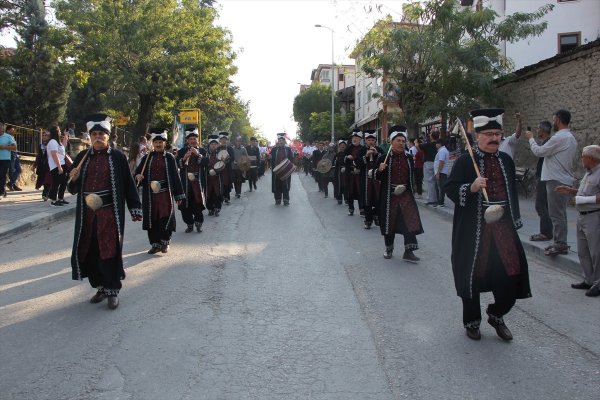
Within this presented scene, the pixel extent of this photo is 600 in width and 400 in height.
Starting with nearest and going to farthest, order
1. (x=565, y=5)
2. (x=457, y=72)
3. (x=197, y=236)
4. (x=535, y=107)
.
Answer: (x=197, y=236) → (x=535, y=107) → (x=457, y=72) → (x=565, y=5)

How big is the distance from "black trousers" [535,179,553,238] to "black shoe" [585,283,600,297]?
2.59m

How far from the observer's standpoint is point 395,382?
397 cm

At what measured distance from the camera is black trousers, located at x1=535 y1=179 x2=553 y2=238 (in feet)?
29.1

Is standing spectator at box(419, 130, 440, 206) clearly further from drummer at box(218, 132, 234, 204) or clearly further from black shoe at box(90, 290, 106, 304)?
black shoe at box(90, 290, 106, 304)

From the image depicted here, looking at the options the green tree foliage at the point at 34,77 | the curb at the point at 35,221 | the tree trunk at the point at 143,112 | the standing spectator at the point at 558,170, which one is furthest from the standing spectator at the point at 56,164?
the tree trunk at the point at 143,112

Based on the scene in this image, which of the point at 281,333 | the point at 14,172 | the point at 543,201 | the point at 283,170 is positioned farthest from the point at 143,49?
the point at 281,333

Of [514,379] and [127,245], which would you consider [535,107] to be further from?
[514,379]

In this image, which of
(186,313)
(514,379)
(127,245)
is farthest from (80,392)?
(127,245)

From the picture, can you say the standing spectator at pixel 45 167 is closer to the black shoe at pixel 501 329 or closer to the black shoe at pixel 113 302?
the black shoe at pixel 113 302

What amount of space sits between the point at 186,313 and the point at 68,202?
33.1ft

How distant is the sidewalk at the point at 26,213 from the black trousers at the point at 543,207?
8.94m

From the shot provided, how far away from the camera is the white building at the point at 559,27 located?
83.7 ft

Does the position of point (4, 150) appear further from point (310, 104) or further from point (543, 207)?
point (310, 104)

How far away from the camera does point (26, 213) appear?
1209cm
